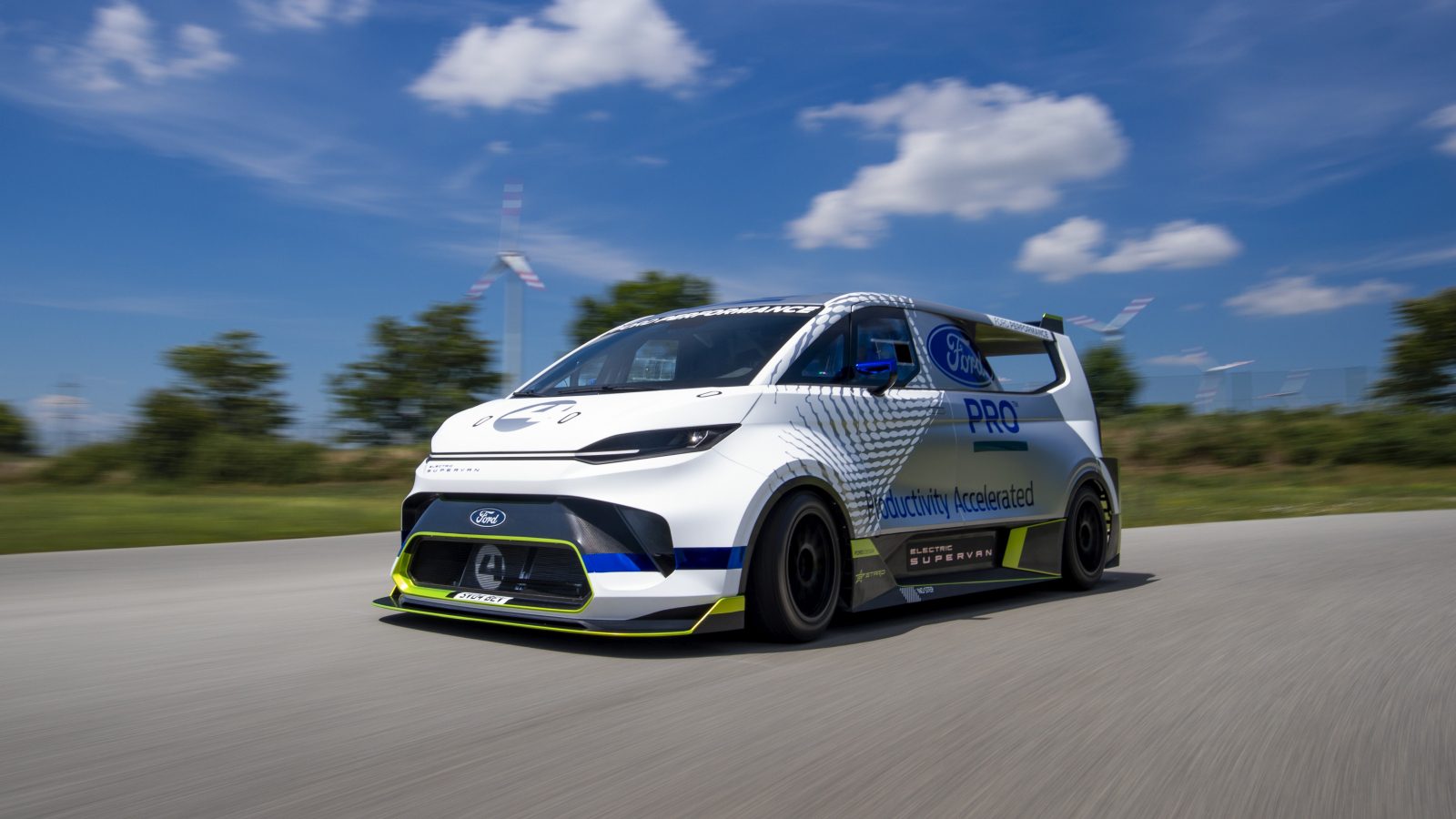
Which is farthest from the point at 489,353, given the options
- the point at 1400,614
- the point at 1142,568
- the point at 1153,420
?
the point at 1400,614

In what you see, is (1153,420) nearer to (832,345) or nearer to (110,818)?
(832,345)

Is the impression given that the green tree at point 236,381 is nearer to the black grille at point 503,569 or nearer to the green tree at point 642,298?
the green tree at point 642,298

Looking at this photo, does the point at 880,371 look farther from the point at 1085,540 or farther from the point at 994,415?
the point at 1085,540

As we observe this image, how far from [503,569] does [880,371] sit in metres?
2.02

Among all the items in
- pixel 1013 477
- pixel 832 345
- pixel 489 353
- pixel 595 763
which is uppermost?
pixel 489 353

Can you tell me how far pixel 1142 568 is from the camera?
9.81 meters

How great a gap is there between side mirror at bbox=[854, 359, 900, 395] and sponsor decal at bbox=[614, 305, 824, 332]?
15.9 inches

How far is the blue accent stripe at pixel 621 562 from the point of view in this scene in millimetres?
4961

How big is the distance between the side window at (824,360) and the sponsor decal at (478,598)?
5.40 ft

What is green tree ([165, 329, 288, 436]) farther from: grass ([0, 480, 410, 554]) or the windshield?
the windshield

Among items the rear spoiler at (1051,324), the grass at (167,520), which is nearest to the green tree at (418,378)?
the grass at (167,520)

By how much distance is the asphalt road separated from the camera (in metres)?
3.23

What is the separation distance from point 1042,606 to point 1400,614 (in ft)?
6.76

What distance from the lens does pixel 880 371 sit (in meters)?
5.82
